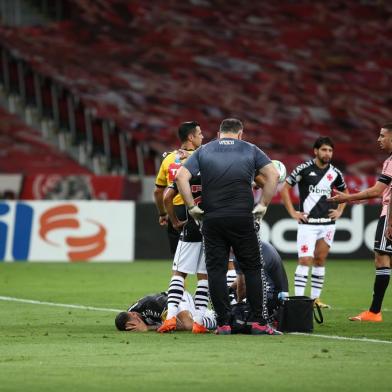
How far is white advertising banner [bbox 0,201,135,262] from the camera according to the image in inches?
922

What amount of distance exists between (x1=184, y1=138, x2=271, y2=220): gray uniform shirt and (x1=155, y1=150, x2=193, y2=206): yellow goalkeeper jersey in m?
1.42

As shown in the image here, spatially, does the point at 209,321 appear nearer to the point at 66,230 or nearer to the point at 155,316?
the point at 155,316

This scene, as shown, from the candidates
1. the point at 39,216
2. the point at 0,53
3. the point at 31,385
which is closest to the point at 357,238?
the point at 39,216

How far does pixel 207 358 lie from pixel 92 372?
114cm

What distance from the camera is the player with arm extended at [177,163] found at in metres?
12.2

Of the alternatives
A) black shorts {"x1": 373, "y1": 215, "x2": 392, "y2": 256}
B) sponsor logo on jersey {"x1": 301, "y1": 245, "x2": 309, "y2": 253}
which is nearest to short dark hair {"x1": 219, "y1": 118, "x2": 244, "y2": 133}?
black shorts {"x1": 373, "y1": 215, "x2": 392, "y2": 256}

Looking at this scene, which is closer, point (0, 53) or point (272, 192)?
point (272, 192)

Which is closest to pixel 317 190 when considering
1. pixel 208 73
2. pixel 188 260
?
pixel 188 260

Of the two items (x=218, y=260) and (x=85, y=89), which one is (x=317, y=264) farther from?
(x=85, y=89)

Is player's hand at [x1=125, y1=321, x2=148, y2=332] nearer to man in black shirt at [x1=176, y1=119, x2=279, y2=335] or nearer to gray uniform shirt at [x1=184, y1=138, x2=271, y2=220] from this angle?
man in black shirt at [x1=176, y1=119, x2=279, y2=335]

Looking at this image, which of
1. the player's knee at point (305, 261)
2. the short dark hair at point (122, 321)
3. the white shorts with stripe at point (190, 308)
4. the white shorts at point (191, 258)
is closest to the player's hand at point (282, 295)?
the white shorts with stripe at point (190, 308)

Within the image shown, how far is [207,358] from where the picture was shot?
912cm

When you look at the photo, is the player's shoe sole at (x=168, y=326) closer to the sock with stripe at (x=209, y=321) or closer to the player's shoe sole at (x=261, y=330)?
the sock with stripe at (x=209, y=321)

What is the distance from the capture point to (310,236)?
1509 centimetres
